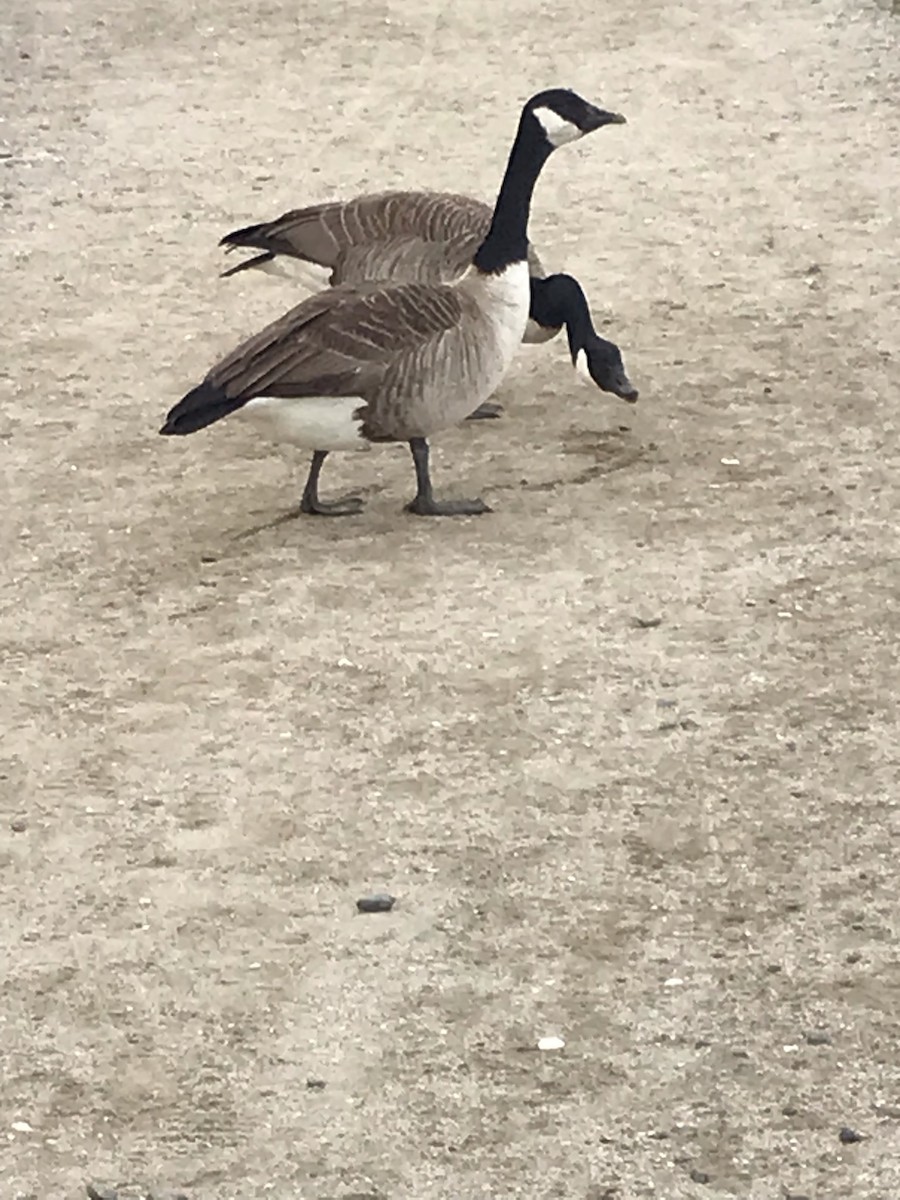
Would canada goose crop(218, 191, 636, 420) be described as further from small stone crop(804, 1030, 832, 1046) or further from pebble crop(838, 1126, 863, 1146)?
pebble crop(838, 1126, 863, 1146)

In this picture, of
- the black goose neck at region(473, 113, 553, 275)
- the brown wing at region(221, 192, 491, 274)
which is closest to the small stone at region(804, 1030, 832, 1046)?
the black goose neck at region(473, 113, 553, 275)

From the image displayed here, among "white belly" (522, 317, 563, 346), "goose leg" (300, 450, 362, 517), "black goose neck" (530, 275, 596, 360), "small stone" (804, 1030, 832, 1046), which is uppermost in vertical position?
"black goose neck" (530, 275, 596, 360)

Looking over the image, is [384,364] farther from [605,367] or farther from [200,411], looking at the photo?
[605,367]

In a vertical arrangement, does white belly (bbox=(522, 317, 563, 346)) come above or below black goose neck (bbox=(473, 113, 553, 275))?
below

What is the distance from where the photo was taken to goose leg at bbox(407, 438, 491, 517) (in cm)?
538

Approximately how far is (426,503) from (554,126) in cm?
121

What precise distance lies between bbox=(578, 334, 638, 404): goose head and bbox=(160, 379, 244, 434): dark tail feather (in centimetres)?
139

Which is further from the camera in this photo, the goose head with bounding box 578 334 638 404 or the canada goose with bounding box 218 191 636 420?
the goose head with bounding box 578 334 638 404

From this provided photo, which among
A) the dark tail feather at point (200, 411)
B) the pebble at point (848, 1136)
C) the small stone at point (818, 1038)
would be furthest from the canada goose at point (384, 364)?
the pebble at point (848, 1136)

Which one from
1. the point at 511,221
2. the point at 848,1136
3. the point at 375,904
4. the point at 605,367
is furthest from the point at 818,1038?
the point at 605,367

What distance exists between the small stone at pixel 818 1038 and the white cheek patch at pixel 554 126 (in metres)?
3.16

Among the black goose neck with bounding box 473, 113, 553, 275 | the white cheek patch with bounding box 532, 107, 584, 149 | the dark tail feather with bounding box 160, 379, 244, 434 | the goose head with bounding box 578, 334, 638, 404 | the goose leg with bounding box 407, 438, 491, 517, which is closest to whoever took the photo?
the dark tail feather with bounding box 160, 379, 244, 434

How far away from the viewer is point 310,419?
5180 millimetres

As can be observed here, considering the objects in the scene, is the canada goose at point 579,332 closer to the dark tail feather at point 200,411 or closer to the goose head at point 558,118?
the goose head at point 558,118
